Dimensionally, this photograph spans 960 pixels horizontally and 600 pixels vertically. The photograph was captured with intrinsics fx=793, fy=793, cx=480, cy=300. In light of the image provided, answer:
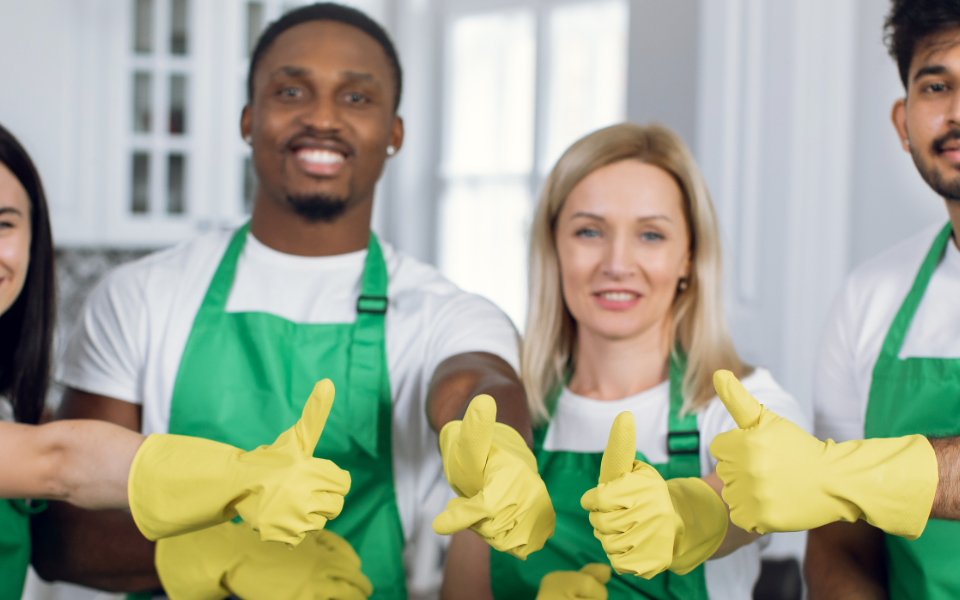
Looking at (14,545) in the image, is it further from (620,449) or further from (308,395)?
(620,449)

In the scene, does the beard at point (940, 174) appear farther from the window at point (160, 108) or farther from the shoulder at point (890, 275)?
the window at point (160, 108)

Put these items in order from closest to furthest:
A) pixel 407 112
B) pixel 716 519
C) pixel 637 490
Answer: pixel 637 490 → pixel 716 519 → pixel 407 112

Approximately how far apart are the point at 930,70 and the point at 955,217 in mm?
241

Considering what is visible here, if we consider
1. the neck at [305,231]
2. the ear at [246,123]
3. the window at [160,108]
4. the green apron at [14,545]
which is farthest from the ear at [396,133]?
the window at [160,108]

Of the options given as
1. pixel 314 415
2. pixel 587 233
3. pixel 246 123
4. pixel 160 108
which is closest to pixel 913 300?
pixel 587 233

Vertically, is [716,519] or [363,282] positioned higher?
[363,282]

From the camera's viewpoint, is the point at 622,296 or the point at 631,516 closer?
the point at 631,516

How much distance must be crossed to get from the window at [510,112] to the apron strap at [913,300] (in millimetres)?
2715

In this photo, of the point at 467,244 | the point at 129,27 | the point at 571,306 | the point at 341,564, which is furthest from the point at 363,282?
the point at 467,244

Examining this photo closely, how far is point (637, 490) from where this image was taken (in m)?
0.88

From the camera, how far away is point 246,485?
0.88 meters

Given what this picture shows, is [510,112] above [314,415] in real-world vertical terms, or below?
above

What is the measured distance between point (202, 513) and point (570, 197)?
0.81m

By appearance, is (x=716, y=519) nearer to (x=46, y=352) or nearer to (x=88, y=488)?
(x=88, y=488)
